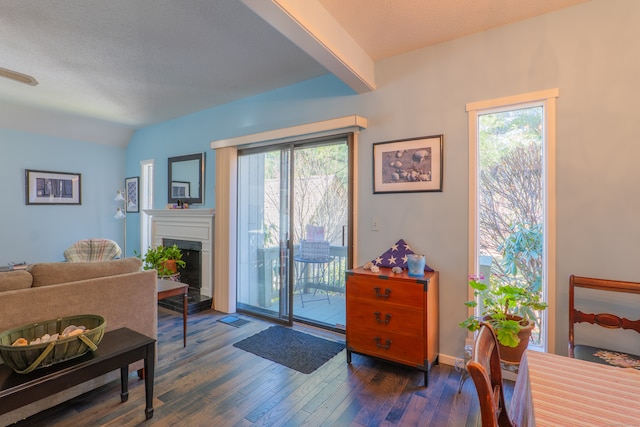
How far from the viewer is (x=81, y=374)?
1.53m

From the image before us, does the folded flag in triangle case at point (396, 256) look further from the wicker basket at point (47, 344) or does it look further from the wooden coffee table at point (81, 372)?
the wicker basket at point (47, 344)

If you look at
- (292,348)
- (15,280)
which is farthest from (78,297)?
(292,348)

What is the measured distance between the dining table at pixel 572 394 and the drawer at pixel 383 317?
102cm

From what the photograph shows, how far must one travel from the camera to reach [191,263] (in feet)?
14.3

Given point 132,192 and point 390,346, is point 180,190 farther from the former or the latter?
point 390,346

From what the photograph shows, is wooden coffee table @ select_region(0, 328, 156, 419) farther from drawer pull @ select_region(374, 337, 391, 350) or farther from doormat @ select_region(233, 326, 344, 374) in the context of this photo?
drawer pull @ select_region(374, 337, 391, 350)

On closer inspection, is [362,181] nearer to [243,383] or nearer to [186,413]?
[243,383]

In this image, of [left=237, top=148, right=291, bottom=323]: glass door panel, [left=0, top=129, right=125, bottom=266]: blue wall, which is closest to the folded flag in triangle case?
[left=237, top=148, right=291, bottom=323]: glass door panel

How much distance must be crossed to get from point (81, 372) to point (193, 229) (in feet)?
9.46

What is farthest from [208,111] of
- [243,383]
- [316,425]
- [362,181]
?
[316,425]

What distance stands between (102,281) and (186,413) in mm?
1019

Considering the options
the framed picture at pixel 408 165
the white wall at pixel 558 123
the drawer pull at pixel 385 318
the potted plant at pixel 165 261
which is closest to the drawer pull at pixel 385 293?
the drawer pull at pixel 385 318

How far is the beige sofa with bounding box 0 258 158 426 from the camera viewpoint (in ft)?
5.39

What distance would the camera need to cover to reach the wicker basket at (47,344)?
1.38 m
